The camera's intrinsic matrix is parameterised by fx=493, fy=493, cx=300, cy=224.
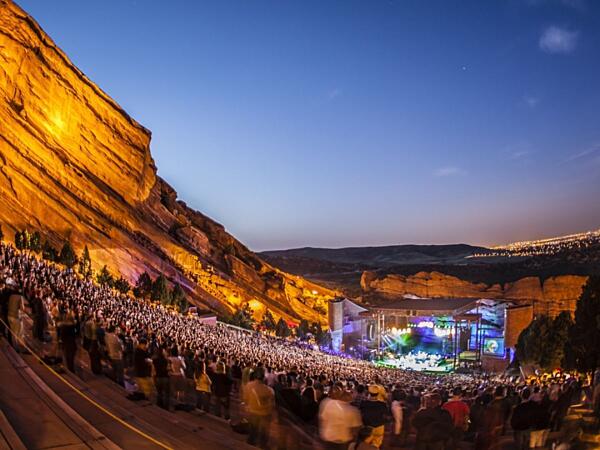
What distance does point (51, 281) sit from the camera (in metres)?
16.4

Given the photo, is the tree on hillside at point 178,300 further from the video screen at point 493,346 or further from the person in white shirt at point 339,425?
the person in white shirt at point 339,425

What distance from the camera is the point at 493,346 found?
46.7 m

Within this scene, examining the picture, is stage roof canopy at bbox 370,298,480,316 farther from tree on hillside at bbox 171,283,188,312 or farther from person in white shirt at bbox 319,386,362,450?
person in white shirt at bbox 319,386,362,450

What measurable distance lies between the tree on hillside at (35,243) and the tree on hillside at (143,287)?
8983mm

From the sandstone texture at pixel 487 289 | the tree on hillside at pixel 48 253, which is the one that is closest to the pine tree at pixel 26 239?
the tree on hillside at pixel 48 253

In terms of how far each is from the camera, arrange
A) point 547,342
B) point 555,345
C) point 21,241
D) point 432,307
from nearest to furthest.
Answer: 1. point 555,345
2. point 547,342
3. point 21,241
4. point 432,307

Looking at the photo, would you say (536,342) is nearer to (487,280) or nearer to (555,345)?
(555,345)

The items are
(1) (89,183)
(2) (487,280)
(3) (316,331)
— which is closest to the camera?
(3) (316,331)

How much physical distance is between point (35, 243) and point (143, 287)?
10.2 metres

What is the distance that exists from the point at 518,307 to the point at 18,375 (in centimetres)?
4897

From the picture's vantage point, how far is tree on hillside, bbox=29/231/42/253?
42.4 metres

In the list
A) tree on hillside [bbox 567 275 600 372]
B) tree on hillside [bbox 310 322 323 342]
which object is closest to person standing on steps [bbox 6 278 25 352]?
tree on hillside [bbox 567 275 600 372]

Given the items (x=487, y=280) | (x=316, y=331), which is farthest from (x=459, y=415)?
(x=487, y=280)

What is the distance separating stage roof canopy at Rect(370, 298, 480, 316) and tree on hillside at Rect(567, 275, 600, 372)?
24622 millimetres
